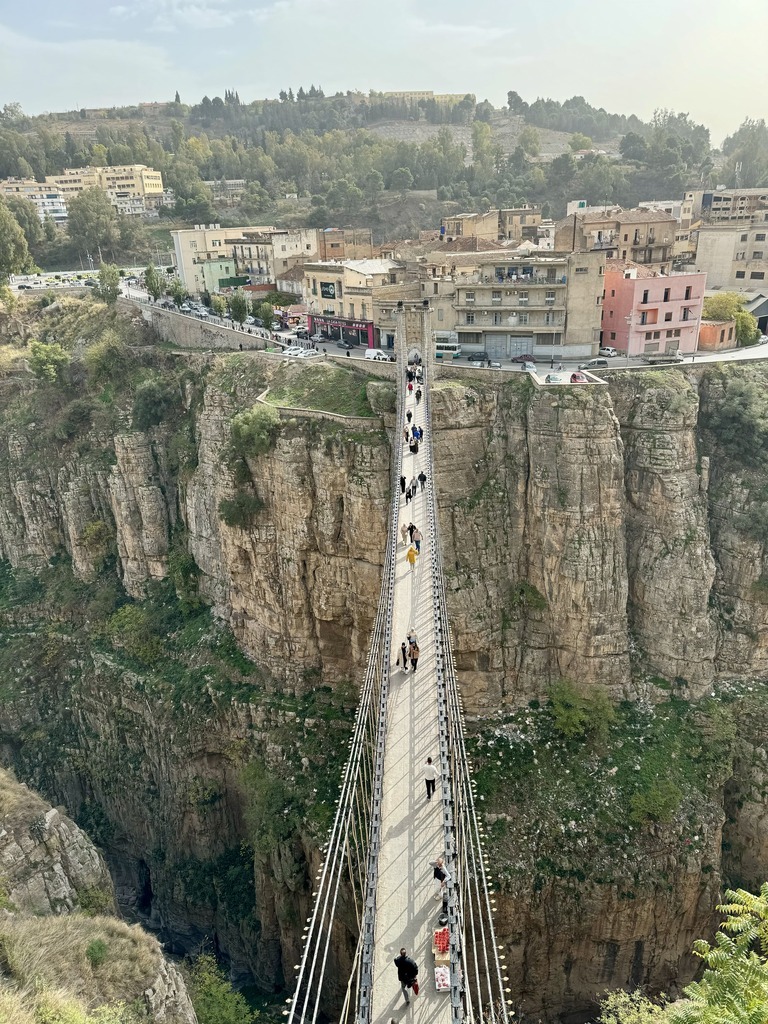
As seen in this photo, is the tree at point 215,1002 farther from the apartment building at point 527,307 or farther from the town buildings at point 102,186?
the town buildings at point 102,186

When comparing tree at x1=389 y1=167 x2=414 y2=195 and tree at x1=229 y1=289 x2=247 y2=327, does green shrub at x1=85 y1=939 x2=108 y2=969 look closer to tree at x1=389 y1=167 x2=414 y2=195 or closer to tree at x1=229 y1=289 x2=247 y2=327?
tree at x1=229 y1=289 x2=247 y2=327

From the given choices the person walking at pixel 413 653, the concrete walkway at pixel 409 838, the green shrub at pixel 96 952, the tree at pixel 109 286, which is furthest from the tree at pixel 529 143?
the green shrub at pixel 96 952

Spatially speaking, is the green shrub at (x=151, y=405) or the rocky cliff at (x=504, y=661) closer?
the rocky cliff at (x=504, y=661)

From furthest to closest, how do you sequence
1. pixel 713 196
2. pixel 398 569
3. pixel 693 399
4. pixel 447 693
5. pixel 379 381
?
pixel 713 196 < pixel 379 381 < pixel 693 399 < pixel 398 569 < pixel 447 693

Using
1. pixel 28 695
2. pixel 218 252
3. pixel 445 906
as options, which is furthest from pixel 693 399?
pixel 218 252

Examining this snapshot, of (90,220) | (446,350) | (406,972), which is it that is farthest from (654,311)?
(90,220)

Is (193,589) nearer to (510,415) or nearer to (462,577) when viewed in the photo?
(462,577)

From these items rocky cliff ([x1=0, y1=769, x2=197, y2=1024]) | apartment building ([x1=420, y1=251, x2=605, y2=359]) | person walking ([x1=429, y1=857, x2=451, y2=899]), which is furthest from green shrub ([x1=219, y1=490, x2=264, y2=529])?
person walking ([x1=429, y1=857, x2=451, y2=899])
